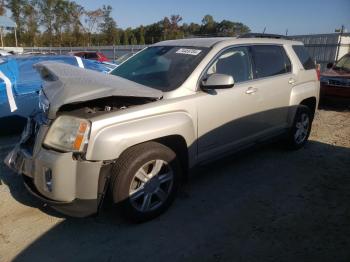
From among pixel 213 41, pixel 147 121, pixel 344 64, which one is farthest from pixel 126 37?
pixel 147 121

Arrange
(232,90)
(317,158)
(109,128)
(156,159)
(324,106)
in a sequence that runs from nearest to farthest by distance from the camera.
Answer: (109,128)
(156,159)
(232,90)
(317,158)
(324,106)

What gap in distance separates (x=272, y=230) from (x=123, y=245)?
1.40 m

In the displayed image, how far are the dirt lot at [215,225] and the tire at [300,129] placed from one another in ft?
2.79

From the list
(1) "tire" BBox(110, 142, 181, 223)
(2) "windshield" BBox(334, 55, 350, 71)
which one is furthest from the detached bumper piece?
(2) "windshield" BBox(334, 55, 350, 71)

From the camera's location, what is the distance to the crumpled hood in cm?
301

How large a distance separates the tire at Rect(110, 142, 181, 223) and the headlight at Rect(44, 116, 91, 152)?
0.39 meters

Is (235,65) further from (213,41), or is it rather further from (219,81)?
(219,81)

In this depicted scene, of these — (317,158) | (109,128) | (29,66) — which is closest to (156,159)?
(109,128)

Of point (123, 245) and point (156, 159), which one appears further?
point (156, 159)

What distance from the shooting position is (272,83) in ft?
15.4

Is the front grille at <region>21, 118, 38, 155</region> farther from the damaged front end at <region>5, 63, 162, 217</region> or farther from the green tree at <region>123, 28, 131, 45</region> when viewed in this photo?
the green tree at <region>123, 28, 131, 45</region>

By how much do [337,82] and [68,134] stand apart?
26.6ft

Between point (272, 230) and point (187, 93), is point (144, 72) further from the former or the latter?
point (272, 230)

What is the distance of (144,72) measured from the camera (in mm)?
→ 4234
